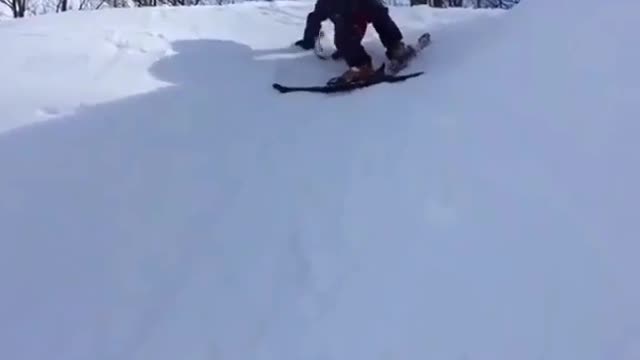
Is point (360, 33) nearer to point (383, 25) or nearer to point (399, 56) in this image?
point (383, 25)

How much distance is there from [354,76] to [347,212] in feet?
7.19

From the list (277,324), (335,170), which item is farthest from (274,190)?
(277,324)

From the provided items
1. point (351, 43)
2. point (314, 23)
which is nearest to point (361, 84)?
point (351, 43)

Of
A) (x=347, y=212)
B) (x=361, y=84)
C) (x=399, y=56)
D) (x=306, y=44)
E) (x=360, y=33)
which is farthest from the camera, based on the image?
(x=306, y=44)

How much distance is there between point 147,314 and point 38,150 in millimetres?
2005

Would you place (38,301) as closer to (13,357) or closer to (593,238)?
(13,357)

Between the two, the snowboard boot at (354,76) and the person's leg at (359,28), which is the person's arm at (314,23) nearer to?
the person's leg at (359,28)

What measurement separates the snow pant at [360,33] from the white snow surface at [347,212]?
570 millimetres

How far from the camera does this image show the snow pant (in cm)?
666

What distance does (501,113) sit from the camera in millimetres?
4641

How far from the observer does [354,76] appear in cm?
630

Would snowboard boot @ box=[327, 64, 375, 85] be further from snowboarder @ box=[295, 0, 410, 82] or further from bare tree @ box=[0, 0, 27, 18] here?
bare tree @ box=[0, 0, 27, 18]

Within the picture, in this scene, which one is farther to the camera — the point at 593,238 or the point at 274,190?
the point at 274,190

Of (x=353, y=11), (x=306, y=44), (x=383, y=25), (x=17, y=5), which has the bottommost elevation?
(x=17, y=5)
